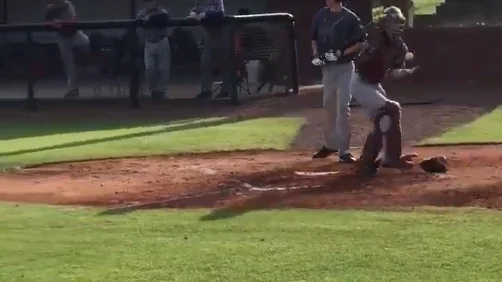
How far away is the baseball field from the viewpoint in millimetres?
5895

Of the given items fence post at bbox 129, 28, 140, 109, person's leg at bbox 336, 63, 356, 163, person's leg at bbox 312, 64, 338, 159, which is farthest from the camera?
fence post at bbox 129, 28, 140, 109

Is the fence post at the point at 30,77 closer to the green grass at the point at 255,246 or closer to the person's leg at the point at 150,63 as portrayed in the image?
the person's leg at the point at 150,63

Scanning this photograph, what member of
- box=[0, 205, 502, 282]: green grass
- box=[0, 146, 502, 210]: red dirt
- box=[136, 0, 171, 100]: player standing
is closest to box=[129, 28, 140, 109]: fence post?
box=[136, 0, 171, 100]: player standing

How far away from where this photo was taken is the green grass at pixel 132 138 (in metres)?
11.4

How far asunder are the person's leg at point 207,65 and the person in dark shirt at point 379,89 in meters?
6.90

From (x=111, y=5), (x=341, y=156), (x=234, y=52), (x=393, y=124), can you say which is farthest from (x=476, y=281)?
(x=111, y=5)

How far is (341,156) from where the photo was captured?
32.0 feet

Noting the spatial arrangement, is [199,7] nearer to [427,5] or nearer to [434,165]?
[434,165]

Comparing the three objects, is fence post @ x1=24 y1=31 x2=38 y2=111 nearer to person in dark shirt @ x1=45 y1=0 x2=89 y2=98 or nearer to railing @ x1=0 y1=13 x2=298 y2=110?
railing @ x1=0 y1=13 x2=298 y2=110

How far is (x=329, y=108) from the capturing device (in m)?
10.1

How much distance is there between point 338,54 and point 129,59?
7243 mm

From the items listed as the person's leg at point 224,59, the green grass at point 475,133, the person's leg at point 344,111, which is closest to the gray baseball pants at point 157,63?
the person's leg at point 224,59

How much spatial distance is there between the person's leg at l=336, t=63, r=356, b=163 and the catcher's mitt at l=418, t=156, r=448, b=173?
93 centimetres

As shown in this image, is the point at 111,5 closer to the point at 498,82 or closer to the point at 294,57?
the point at 294,57
